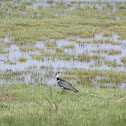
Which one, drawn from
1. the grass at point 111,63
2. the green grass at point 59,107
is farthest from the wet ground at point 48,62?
the green grass at point 59,107

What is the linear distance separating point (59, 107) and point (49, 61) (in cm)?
820

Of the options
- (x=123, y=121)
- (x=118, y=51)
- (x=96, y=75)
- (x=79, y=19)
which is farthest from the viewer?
(x=79, y=19)

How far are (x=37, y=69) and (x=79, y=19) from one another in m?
10.6

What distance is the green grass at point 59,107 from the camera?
667cm

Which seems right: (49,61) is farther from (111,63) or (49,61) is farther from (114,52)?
(114,52)

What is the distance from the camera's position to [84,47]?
1948 centimetres

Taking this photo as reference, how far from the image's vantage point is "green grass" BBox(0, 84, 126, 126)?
667 cm

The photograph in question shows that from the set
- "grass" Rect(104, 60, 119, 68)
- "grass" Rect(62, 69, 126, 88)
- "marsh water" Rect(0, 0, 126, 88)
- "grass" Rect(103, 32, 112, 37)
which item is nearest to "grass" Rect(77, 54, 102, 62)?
"marsh water" Rect(0, 0, 126, 88)

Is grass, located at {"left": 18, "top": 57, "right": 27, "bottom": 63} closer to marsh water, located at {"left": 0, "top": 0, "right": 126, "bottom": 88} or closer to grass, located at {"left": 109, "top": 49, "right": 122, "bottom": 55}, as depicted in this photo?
marsh water, located at {"left": 0, "top": 0, "right": 126, "bottom": 88}

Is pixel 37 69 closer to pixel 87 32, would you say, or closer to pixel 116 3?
pixel 87 32

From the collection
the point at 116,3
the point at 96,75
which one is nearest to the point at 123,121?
the point at 96,75

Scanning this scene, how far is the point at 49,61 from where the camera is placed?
16.8m

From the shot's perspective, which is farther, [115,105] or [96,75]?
[96,75]

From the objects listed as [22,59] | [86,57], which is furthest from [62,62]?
[22,59]
